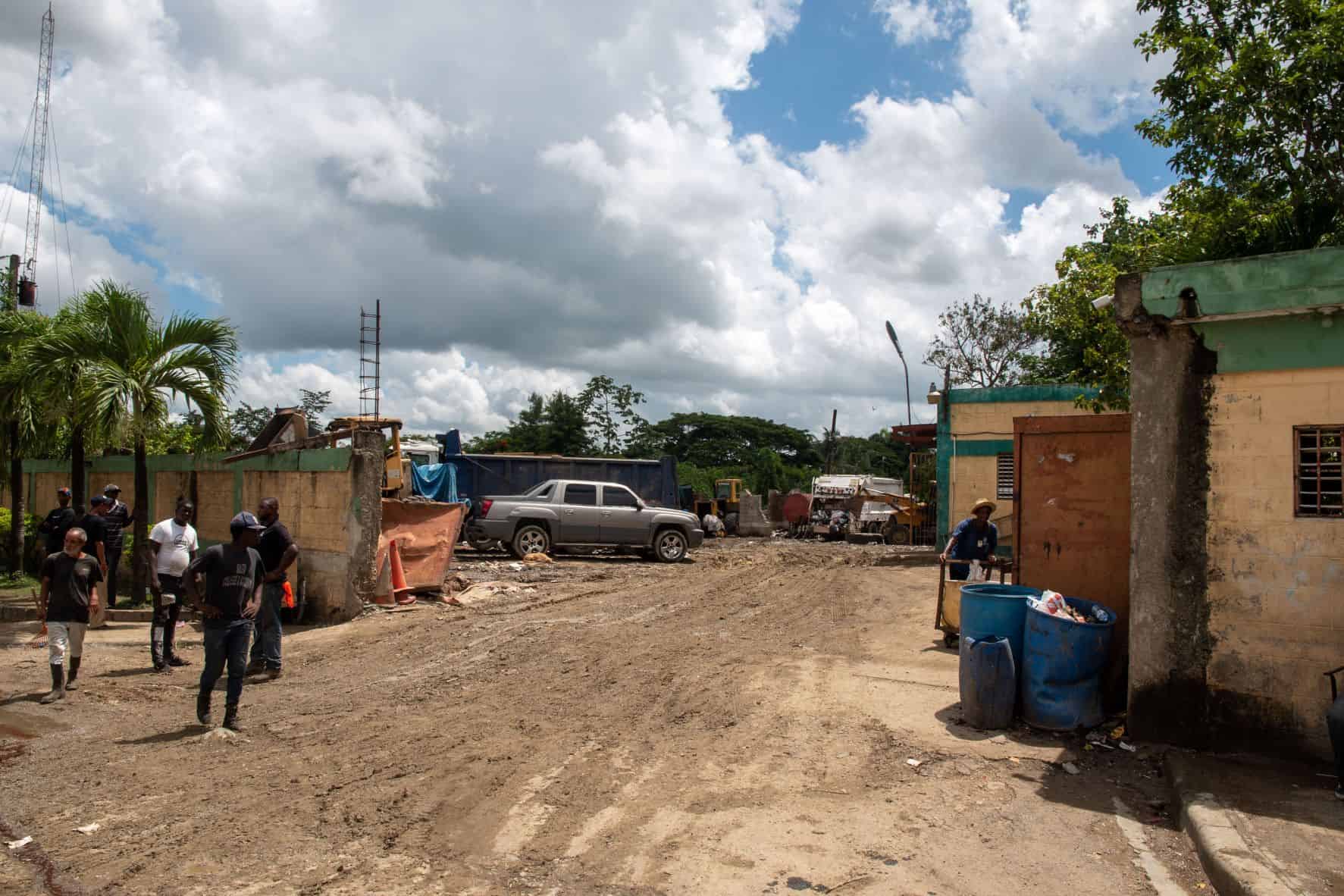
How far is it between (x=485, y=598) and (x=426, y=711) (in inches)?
244

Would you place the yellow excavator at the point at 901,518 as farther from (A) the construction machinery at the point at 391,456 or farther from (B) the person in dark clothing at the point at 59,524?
(B) the person in dark clothing at the point at 59,524

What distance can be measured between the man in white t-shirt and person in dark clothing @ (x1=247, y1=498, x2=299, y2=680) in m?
0.94

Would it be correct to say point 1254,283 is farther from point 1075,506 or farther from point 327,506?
point 327,506

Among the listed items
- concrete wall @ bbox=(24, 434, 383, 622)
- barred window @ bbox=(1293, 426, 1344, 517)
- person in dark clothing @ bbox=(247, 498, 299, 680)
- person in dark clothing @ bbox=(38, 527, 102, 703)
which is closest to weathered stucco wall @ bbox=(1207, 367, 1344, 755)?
barred window @ bbox=(1293, 426, 1344, 517)

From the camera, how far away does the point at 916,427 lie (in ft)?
77.9

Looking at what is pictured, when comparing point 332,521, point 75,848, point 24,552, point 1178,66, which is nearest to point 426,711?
point 75,848

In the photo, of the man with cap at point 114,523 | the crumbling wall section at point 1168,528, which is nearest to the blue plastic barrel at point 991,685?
the crumbling wall section at point 1168,528

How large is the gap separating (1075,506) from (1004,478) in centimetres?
1284

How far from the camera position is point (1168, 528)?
21.1ft

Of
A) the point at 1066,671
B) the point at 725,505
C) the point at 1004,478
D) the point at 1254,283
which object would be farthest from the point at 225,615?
the point at 725,505

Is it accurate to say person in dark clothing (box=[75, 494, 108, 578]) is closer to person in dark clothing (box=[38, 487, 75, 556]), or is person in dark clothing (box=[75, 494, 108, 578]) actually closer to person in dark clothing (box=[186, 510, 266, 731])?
person in dark clothing (box=[38, 487, 75, 556])

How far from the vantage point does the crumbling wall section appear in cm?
632

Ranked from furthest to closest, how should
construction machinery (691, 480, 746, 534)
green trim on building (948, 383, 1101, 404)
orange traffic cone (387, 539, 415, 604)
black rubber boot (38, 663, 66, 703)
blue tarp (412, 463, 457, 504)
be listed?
1. construction machinery (691, 480, 746, 534)
2. blue tarp (412, 463, 457, 504)
3. green trim on building (948, 383, 1101, 404)
4. orange traffic cone (387, 539, 415, 604)
5. black rubber boot (38, 663, 66, 703)

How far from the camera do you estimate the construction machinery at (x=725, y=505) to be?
3328 cm
